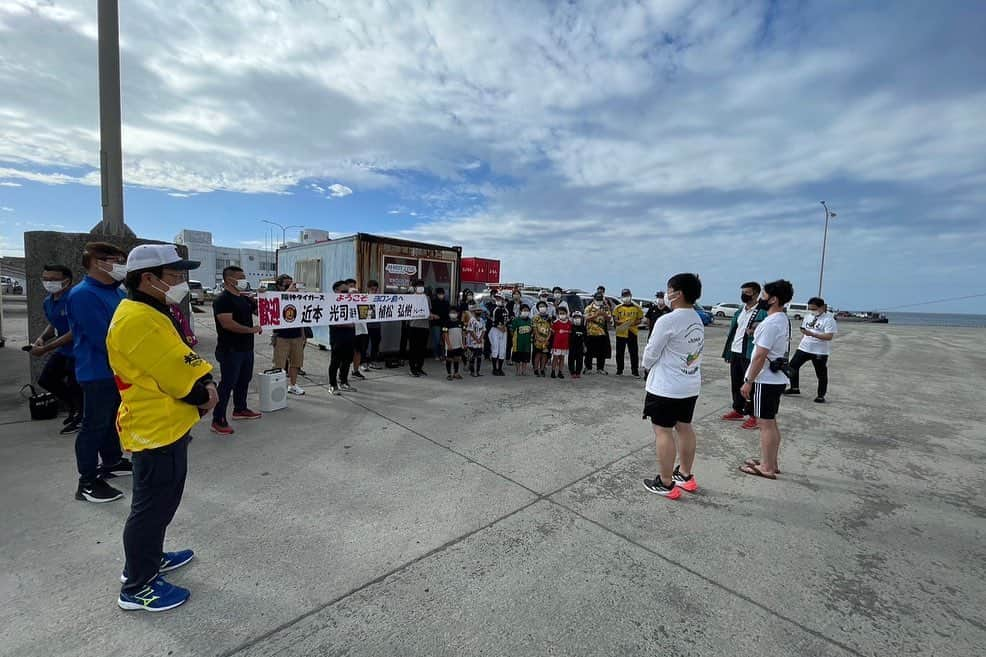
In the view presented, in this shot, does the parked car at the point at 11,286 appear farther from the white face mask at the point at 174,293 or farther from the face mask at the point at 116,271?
the white face mask at the point at 174,293

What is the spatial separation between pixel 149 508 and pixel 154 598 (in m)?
0.49

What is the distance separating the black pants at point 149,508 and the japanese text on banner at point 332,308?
4.63 metres

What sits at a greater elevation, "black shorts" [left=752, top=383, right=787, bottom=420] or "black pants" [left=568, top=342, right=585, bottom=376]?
"black shorts" [left=752, top=383, right=787, bottom=420]

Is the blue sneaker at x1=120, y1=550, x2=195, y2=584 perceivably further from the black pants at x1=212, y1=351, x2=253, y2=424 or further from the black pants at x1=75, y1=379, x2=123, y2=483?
the black pants at x1=212, y1=351, x2=253, y2=424

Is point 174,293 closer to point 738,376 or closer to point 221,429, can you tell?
point 221,429

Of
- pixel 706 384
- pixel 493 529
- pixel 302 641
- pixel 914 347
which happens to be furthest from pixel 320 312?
pixel 914 347

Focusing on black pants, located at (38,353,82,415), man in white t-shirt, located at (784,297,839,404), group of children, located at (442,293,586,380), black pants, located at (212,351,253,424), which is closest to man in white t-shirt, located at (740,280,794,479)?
man in white t-shirt, located at (784,297,839,404)

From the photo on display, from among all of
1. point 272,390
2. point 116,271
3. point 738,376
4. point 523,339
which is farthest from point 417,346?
point 738,376

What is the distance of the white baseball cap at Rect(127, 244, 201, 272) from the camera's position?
2148 millimetres

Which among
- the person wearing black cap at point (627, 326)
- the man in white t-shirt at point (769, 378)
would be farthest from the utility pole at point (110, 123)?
the person wearing black cap at point (627, 326)

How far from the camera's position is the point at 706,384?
8867 millimetres

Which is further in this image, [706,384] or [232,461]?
[706,384]

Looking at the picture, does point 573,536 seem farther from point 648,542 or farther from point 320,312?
point 320,312

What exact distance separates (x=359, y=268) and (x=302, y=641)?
817 centimetres
